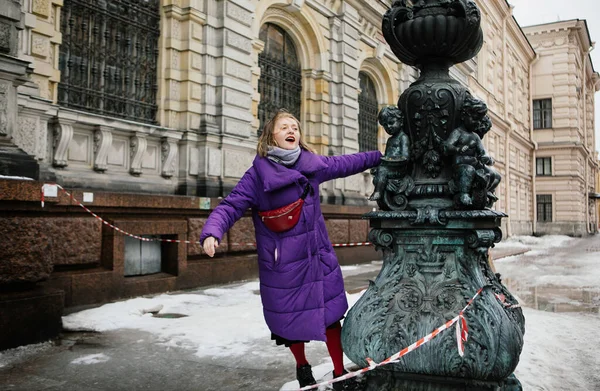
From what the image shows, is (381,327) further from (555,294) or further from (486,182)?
(555,294)

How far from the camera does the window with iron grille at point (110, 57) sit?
7.22m

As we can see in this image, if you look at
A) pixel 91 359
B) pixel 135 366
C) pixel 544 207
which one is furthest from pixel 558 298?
pixel 544 207

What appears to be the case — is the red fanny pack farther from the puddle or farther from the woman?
the puddle

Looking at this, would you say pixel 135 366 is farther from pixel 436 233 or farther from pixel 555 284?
pixel 555 284

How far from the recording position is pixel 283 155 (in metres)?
3.05

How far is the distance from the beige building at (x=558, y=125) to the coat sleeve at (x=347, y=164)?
3710cm

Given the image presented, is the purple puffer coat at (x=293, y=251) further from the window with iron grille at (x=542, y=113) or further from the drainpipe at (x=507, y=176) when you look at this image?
the window with iron grille at (x=542, y=113)

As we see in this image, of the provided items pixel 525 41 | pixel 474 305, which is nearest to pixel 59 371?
pixel 474 305

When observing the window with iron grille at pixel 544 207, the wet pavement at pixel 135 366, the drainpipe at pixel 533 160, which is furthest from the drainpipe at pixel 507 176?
the wet pavement at pixel 135 366

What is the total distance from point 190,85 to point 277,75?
348 cm

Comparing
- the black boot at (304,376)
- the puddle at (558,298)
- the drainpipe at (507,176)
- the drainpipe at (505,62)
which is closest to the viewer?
the black boot at (304,376)

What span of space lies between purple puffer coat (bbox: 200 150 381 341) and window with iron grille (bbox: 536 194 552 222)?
3787 cm

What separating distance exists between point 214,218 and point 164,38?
6.64m

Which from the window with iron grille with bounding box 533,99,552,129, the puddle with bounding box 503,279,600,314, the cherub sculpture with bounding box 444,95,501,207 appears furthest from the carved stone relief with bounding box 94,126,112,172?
the window with iron grille with bounding box 533,99,552,129
